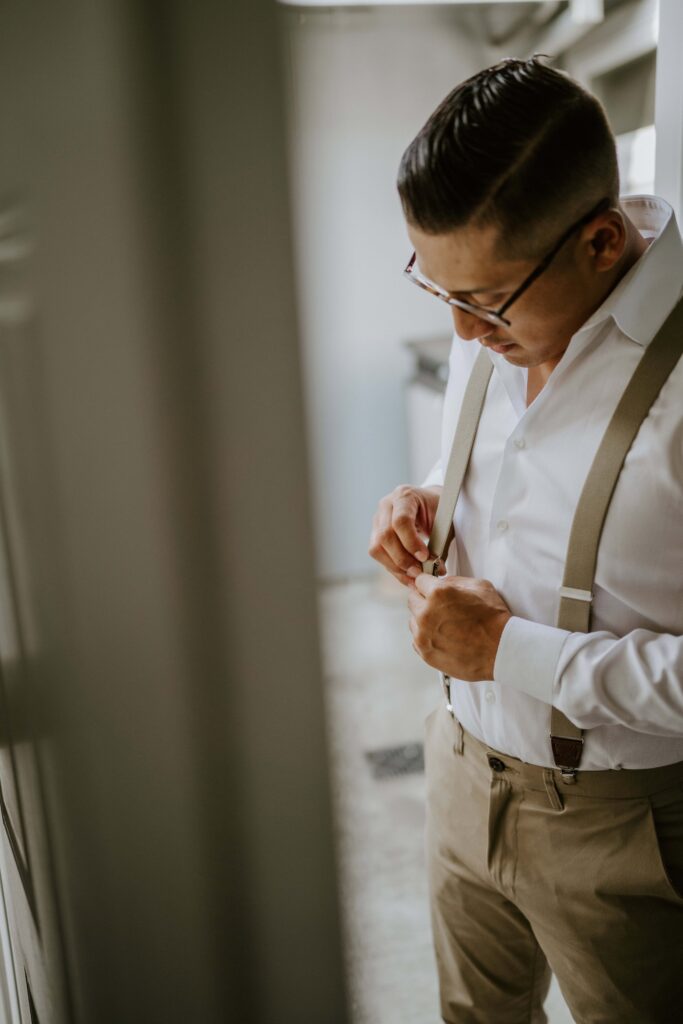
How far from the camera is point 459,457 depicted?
1100 mm

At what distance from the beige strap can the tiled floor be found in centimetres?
22

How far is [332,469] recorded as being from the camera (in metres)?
4.93

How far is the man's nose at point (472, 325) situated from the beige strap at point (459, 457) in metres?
0.15

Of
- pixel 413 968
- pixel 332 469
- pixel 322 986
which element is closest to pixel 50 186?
pixel 322 986

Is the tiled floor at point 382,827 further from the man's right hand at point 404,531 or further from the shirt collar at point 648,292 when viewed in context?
the shirt collar at point 648,292

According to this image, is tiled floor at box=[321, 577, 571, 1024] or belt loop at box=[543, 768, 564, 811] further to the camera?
tiled floor at box=[321, 577, 571, 1024]

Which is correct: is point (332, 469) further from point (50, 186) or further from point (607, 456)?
point (50, 186)

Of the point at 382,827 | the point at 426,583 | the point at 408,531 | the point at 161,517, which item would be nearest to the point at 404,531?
the point at 408,531

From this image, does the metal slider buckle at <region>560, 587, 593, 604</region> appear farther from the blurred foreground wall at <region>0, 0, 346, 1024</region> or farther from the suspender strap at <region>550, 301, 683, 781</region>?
the blurred foreground wall at <region>0, 0, 346, 1024</region>

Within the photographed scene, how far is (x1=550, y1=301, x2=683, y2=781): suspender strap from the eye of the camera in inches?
34.7

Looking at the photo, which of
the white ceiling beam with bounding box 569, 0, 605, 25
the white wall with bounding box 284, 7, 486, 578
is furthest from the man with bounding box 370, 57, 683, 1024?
the white ceiling beam with bounding box 569, 0, 605, 25

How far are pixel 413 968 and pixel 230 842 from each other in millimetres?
2004

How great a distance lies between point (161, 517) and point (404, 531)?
860 mm

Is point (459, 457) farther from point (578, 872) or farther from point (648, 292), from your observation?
point (578, 872)
